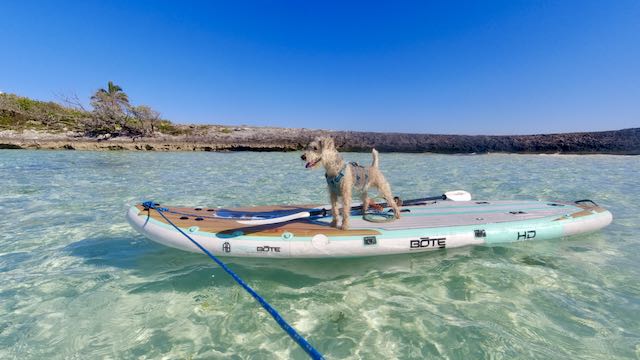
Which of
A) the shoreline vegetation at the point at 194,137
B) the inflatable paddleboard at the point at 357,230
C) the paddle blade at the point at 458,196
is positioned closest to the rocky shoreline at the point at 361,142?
the shoreline vegetation at the point at 194,137

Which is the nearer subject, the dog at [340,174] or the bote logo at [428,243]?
the dog at [340,174]

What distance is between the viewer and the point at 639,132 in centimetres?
3322

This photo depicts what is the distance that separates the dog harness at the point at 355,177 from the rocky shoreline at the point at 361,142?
32568 millimetres

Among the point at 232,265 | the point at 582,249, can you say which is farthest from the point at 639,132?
the point at 232,265

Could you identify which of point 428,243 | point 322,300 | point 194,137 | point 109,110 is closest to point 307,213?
point 322,300

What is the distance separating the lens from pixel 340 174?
4930mm

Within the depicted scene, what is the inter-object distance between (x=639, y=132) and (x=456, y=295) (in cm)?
4540

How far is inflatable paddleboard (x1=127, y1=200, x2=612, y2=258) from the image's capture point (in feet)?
16.3

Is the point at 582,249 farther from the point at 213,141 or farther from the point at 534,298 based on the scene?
the point at 213,141

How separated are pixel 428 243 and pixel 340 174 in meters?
2.01

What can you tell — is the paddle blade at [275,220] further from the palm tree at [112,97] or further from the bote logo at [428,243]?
the palm tree at [112,97]

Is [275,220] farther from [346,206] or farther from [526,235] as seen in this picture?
[526,235]

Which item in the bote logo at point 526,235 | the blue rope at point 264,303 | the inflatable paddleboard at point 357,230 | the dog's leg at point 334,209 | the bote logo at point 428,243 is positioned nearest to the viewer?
the blue rope at point 264,303

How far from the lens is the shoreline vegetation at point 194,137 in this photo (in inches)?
1315
